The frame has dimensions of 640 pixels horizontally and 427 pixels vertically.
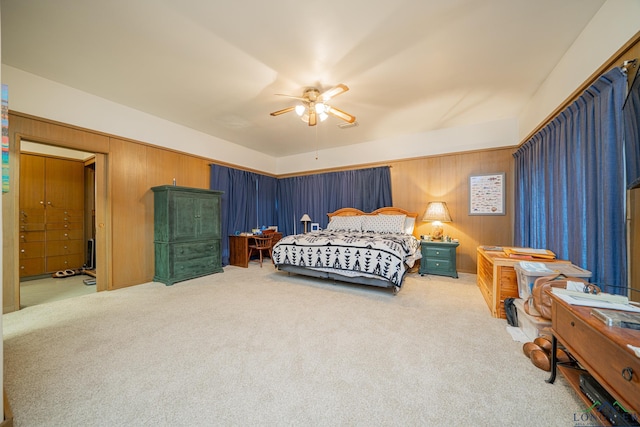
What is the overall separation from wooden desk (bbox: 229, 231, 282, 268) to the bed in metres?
1.17

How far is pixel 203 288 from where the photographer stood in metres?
3.52

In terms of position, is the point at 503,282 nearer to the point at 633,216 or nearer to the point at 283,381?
the point at 633,216

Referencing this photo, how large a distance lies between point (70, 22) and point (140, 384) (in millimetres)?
3051

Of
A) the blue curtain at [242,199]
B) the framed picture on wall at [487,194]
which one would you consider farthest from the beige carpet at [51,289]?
the framed picture on wall at [487,194]

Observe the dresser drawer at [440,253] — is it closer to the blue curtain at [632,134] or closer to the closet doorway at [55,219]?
the blue curtain at [632,134]

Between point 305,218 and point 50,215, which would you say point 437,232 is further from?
point 50,215

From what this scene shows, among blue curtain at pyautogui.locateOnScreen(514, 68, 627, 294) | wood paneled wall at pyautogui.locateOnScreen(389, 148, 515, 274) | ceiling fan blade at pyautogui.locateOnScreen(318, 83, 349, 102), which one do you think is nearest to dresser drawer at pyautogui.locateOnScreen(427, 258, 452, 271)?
wood paneled wall at pyautogui.locateOnScreen(389, 148, 515, 274)

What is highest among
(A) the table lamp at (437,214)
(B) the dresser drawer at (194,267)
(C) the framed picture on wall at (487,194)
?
(C) the framed picture on wall at (487,194)

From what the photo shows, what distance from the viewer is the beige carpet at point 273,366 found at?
1.33 meters

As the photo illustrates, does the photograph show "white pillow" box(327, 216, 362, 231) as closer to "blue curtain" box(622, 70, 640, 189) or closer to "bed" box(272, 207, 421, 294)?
"bed" box(272, 207, 421, 294)

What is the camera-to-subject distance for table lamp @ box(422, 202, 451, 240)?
4219mm

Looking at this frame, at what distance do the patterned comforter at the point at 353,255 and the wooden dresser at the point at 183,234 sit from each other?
1.35 metres

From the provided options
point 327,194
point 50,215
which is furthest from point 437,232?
point 50,215

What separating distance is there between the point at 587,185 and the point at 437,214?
88.5 inches
